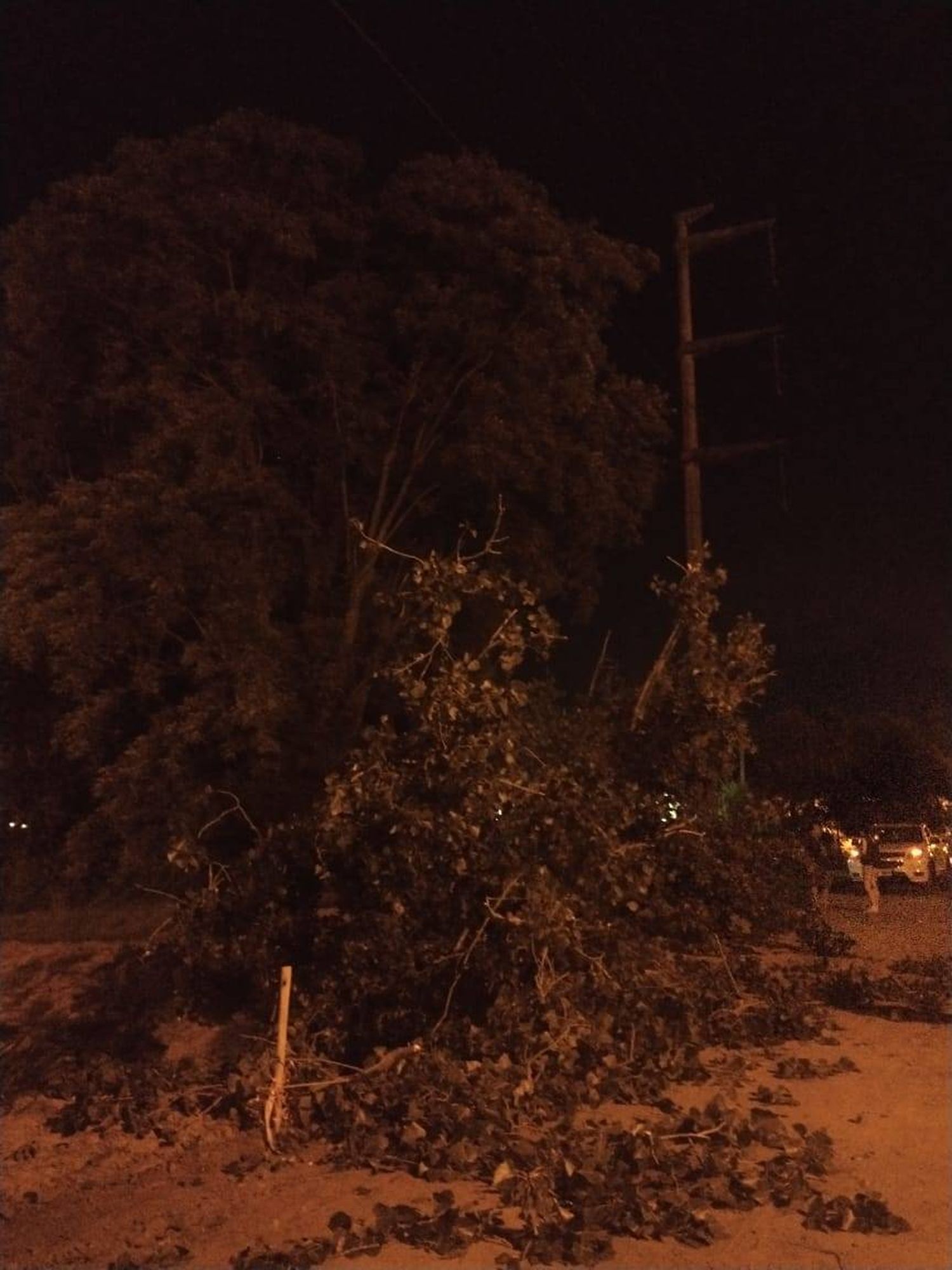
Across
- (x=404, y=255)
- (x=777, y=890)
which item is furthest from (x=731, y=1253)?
(x=404, y=255)

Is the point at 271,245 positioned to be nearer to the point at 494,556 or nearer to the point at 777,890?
the point at 494,556

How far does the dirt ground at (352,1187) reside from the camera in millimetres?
5758

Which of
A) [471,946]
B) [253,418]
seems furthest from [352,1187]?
[253,418]

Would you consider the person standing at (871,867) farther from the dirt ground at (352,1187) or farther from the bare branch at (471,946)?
the bare branch at (471,946)

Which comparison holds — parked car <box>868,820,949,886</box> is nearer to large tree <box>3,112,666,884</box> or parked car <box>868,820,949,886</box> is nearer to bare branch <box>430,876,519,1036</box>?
large tree <box>3,112,666,884</box>

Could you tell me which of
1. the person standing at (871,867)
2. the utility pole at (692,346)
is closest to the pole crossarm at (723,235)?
the utility pole at (692,346)

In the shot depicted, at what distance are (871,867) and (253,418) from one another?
930 centimetres

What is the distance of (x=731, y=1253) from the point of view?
5.72m

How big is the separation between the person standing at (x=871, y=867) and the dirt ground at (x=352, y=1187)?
6.90 meters

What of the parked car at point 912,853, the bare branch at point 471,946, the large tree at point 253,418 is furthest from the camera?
the parked car at point 912,853

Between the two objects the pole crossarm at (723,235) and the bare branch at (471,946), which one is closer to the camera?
the bare branch at (471,946)

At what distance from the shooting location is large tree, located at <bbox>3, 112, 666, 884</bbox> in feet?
39.5

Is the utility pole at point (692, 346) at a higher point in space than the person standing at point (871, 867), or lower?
higher

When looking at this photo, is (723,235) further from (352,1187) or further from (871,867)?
(352,1187)
